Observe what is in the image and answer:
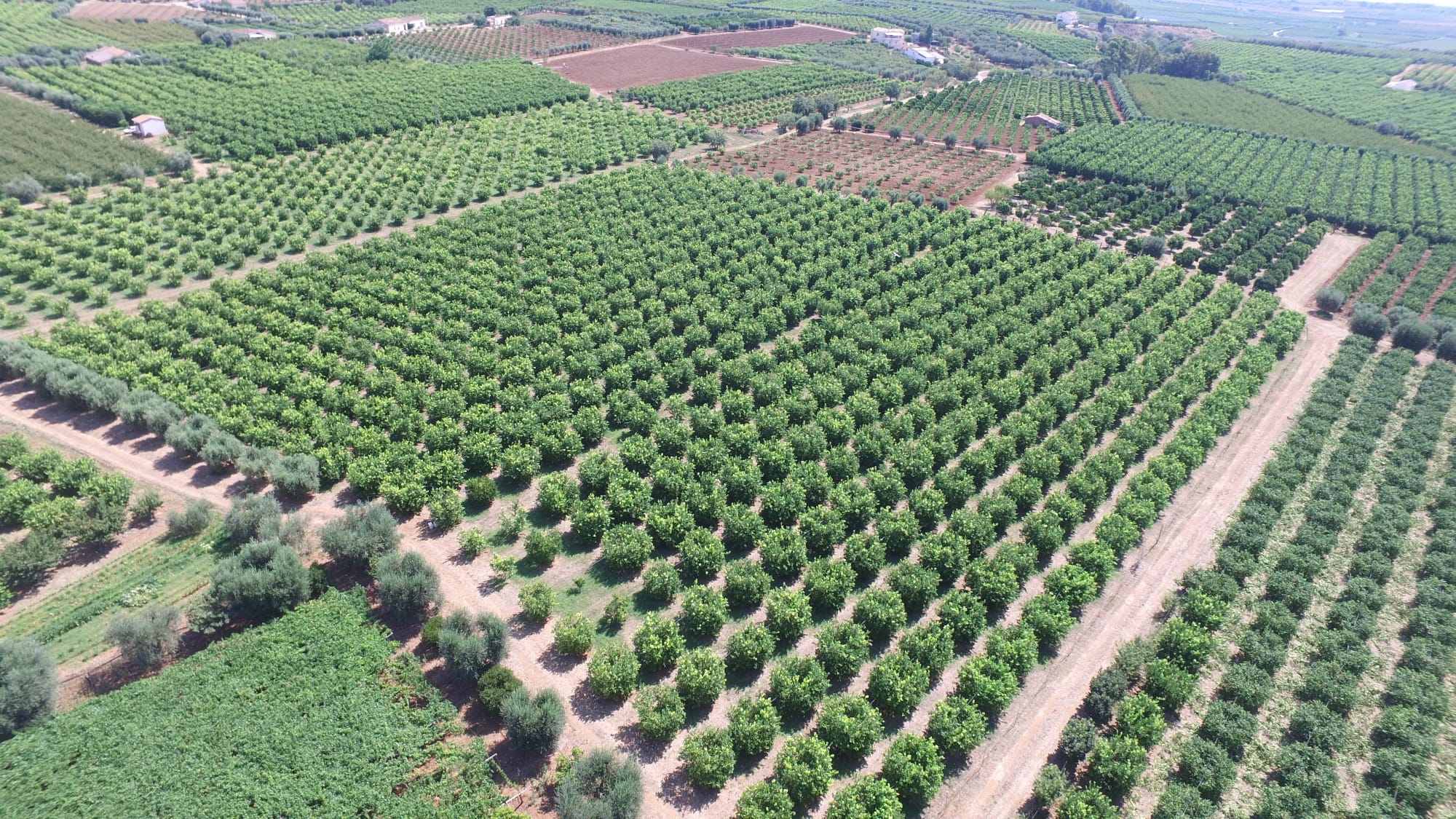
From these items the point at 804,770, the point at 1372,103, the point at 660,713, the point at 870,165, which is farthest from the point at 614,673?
the point at 1372,103

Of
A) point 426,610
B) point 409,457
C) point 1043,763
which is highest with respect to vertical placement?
point 409,457

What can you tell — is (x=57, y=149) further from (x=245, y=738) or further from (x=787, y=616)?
(x=787, y=616)

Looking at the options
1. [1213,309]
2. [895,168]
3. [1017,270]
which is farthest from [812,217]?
[1213,309]

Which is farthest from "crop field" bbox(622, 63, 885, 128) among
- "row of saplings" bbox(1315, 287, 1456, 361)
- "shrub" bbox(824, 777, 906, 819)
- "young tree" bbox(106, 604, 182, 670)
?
"shrub" bbox(824, 777, 906, 819)

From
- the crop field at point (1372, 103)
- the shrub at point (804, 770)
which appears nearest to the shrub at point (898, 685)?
the shrub at point (804, 770)

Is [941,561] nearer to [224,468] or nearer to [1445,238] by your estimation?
[224,468]

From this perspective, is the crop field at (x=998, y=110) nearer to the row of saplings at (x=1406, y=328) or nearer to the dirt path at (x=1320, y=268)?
the dirt path at (x=1320, y=268)
